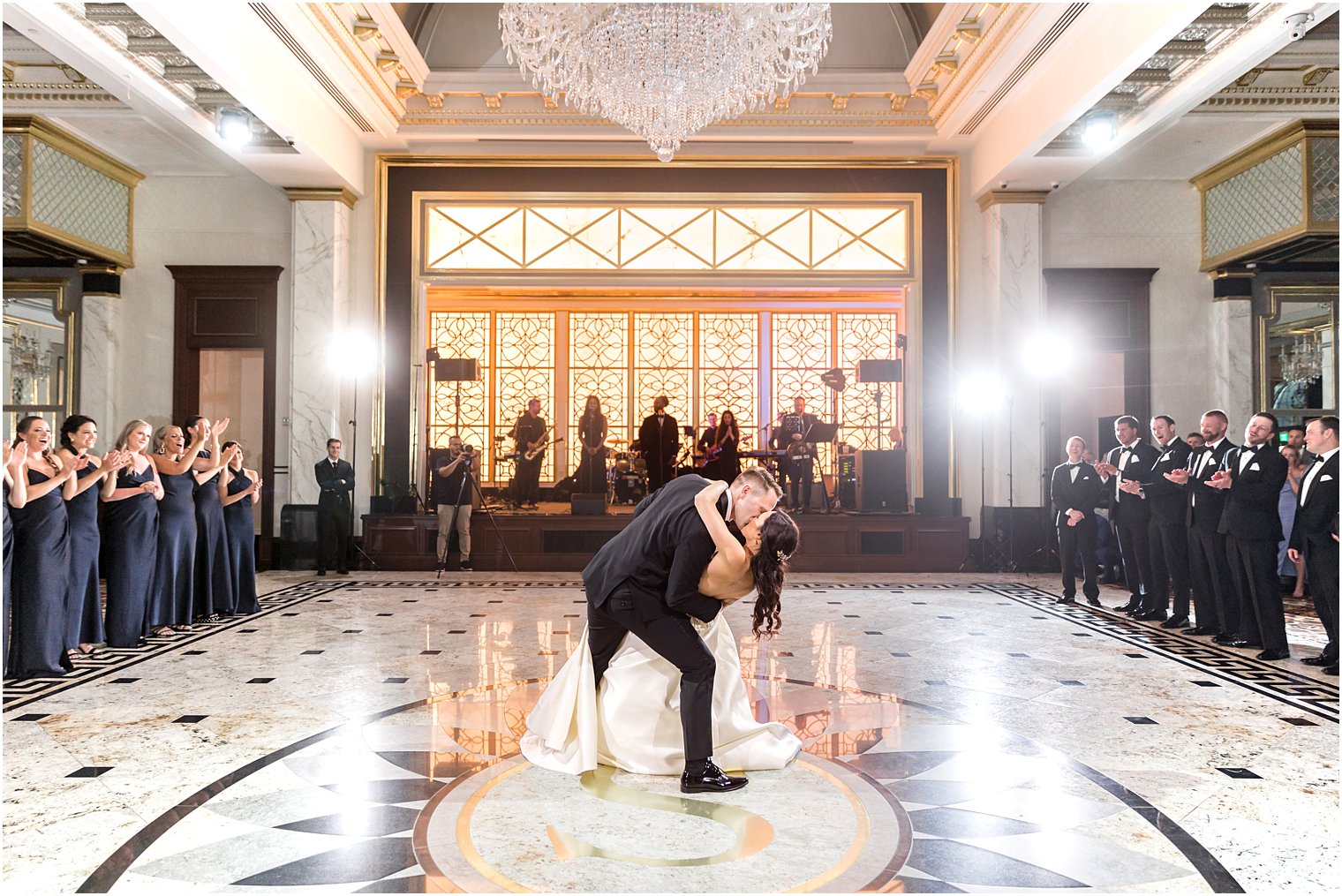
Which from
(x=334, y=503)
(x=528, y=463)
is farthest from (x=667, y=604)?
(x=528, y=463)

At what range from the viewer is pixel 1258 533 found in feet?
18.1

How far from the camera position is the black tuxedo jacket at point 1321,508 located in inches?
199

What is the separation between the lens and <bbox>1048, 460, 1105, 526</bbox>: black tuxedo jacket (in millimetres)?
7348

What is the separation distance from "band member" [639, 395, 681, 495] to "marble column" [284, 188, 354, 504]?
11.5 ft

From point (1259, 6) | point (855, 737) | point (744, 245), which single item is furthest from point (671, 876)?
point (744, 245)

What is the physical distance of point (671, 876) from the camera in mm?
2539

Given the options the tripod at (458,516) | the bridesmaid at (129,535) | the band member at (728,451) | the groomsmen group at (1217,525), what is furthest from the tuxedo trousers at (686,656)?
the band member at (728,451)

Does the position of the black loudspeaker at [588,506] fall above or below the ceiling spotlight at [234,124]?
below

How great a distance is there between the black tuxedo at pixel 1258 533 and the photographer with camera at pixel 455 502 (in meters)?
6.74

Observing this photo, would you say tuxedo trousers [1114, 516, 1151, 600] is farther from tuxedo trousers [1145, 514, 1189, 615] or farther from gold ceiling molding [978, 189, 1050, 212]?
gold ceiling molding [978, 189, 1050, 212]

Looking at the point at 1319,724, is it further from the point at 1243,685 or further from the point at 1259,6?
the point at 1259,6

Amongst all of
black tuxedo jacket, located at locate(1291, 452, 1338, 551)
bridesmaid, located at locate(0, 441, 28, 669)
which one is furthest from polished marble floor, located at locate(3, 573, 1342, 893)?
black tuxedo jacket, located at locate(1291, 452, 1338, 551)

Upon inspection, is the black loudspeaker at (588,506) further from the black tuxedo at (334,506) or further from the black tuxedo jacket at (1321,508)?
the black tuxedo jacket at (1321,508)

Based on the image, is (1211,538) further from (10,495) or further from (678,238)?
(10,495)
